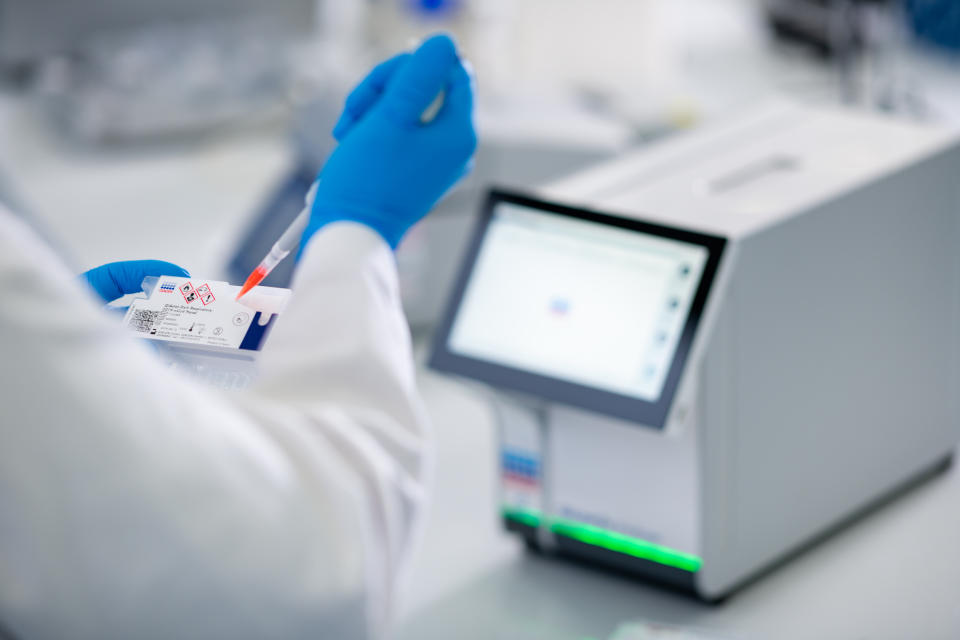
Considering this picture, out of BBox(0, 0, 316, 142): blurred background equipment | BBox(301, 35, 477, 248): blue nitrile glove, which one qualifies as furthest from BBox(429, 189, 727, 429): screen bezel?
BBox(0, 0, 316, 142): blurred background equipment

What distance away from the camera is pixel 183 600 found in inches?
22.3

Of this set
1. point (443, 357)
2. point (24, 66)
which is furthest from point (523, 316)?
point (24, 66)

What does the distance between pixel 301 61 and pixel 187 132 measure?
35 centimetres

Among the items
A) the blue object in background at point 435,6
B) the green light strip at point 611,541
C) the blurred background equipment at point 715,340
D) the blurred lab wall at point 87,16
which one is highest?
the blurred background equipment at point 715,340

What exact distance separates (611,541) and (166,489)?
0.65 metres

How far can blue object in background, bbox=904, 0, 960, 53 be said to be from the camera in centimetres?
332

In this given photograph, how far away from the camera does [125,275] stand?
2.42 feet

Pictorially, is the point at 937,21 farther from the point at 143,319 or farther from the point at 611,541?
the point at 143,319

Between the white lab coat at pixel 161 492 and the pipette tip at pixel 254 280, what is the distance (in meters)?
0.11

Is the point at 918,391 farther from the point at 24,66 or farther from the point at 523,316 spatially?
the point at 24,66

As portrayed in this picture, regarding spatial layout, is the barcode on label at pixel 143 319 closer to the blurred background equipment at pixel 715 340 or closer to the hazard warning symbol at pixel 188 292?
the hazard warning symbol at pixel 188 292

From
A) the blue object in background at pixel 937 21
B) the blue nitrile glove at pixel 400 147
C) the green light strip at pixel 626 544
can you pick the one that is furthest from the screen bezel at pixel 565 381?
the blue object in background at pixel 937 21

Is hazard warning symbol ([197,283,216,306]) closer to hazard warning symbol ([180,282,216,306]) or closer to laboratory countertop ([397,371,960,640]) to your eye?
hazard warning symbol ([180,282,216,306])

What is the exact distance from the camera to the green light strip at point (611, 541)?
3.53ft
